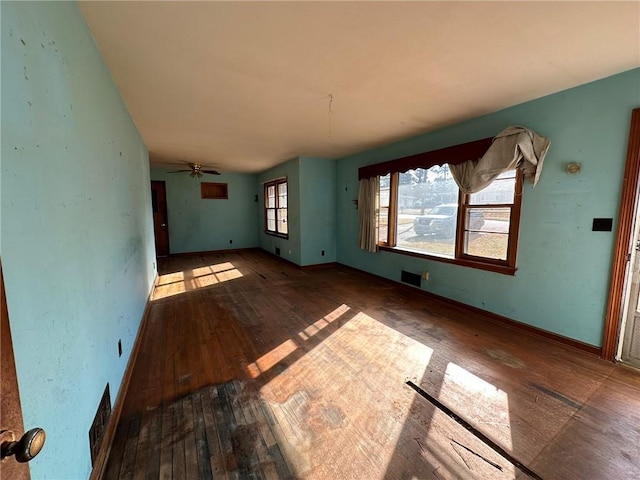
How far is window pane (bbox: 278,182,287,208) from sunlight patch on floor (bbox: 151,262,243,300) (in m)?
1.98

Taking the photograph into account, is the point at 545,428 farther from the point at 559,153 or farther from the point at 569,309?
the point at 559,153

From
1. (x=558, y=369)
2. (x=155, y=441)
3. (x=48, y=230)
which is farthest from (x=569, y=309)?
(x=48, y=230)

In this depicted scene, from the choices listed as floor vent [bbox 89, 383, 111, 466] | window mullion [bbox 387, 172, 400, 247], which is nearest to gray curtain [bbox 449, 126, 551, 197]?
window mullion [bbox 387, 172, 400, 247]

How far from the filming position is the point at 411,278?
4156mm

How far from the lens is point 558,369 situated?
7.18ft

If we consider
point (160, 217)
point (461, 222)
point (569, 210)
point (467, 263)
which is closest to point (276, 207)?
point (160, 217)

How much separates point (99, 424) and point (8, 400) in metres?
1.31

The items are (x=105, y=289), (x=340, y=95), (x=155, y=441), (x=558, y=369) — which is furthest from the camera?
(x=340, y=95)

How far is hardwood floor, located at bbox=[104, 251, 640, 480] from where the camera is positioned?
1401 millimetres

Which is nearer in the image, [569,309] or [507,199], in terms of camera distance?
[569,309]

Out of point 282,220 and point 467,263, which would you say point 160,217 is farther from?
point 467,263

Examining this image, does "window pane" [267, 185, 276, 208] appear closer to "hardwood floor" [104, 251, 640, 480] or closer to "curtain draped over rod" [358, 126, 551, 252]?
"curtain draped over rod" [358, 126, 551, 252]

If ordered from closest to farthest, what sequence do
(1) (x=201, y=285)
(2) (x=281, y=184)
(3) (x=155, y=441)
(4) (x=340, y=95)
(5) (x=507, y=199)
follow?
(3) (x=155, y=441)
(4) (x=340, y=95)
(5) (x=507, y=199)
(1) (x=201, y=285)
(2) (x=281, y=184)

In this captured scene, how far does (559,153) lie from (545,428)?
7.91 feet
